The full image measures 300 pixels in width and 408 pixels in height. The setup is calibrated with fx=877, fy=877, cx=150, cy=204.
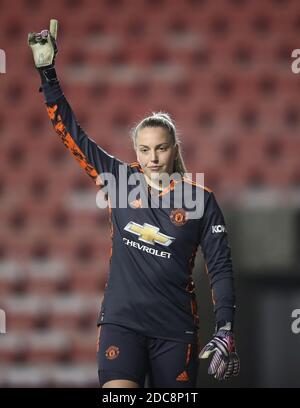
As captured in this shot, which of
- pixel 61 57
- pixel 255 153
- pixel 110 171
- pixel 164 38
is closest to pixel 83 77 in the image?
pixel 61 57

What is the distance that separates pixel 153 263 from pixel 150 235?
0.05m

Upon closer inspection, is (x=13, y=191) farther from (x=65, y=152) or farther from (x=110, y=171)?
(x=110, y=171)

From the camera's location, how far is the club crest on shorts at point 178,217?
1628 mm

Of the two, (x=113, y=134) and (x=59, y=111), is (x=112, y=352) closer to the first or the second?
(x=59, y=111)

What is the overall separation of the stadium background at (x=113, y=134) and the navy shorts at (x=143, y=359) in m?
1.69

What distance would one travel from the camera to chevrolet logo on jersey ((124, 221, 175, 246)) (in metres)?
1.61

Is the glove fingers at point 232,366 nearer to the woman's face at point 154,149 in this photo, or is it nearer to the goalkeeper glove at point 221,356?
the goalkeeper glove at point 221,356
